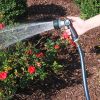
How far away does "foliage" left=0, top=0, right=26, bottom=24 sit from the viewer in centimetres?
720

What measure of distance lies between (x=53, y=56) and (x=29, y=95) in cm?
62

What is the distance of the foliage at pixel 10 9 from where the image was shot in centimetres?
720

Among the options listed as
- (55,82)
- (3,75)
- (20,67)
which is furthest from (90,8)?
(3,75)

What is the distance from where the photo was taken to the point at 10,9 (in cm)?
732

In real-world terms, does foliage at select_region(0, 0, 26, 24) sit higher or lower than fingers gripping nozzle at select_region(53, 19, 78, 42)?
lower

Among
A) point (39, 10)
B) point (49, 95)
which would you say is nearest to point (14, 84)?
point (49, 95)

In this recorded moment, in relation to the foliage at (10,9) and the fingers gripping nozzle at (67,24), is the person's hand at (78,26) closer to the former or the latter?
the fingers gripping nozzle at (67,24)

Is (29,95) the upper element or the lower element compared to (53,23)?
lower

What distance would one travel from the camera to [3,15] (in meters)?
6.98

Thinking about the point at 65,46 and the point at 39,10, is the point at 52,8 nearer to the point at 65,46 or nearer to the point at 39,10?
the point at 39,10

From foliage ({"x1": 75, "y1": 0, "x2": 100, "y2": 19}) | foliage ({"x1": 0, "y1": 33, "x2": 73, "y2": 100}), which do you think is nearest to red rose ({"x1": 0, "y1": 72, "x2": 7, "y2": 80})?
foliage ({"x1": 0, "y1": 33, "x2": 73, "y2": 100})

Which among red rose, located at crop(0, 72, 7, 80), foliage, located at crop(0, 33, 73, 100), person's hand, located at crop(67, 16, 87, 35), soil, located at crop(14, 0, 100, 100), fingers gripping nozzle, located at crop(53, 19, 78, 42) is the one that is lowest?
soil, located at crop(14, 0, 100, 100)

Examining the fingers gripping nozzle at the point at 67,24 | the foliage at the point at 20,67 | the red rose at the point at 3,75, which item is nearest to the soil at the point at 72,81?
the foliage at the point at 20,67

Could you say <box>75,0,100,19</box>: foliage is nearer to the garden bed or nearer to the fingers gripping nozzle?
the garden bed
